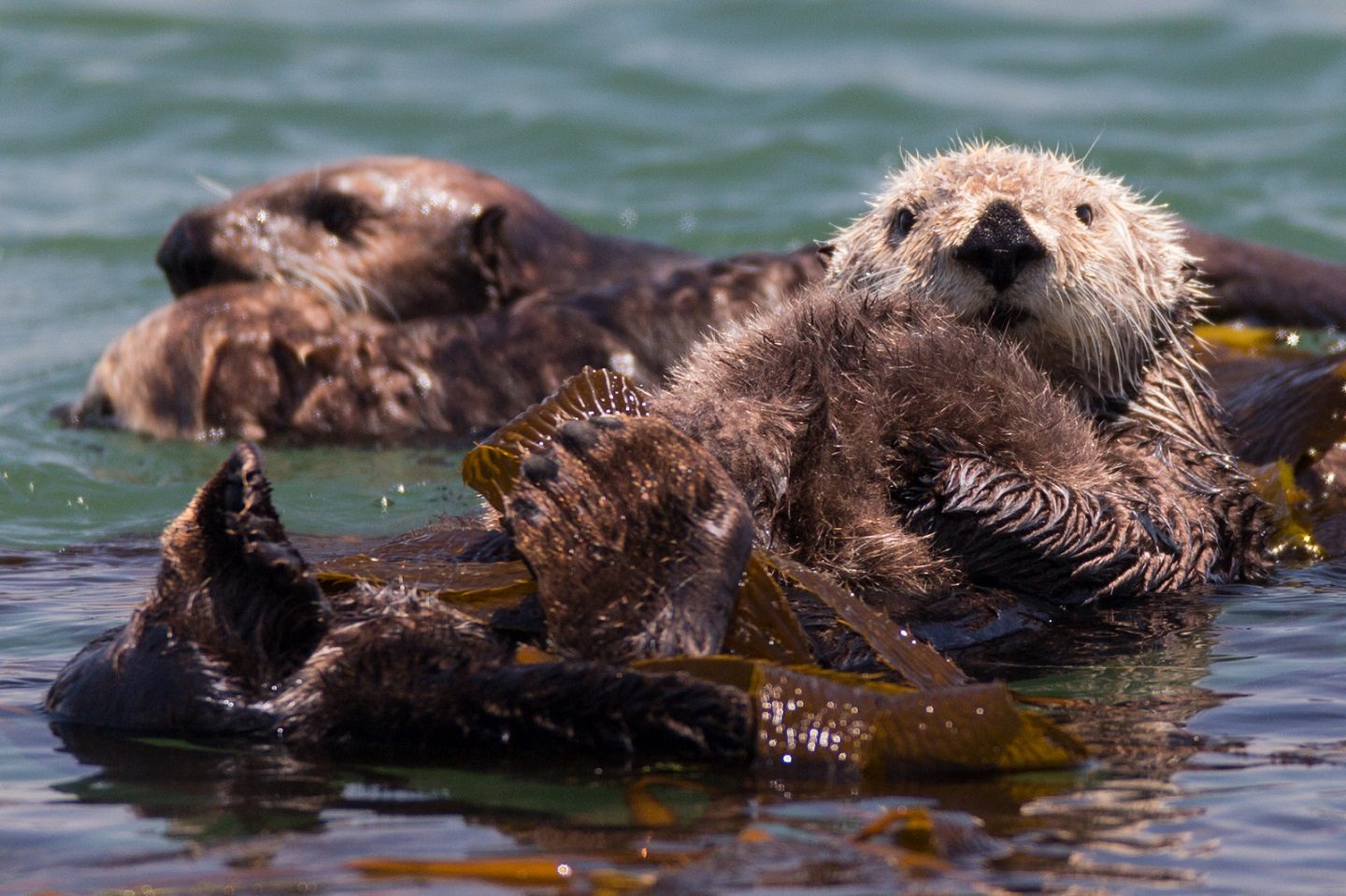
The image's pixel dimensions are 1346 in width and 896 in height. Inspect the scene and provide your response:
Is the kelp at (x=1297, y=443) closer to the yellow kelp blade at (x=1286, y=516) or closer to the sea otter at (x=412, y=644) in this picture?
the yellow kelp blade at (x=1286, y=516)

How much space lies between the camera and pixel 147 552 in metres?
4.99

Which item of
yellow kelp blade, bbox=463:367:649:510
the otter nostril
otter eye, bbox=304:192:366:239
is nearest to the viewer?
yellow kelp blade, bbox=463:367:649:510

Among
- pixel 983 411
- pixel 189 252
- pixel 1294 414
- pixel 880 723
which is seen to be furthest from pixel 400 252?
pixel 880 723

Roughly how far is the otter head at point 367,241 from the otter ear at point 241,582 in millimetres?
4939

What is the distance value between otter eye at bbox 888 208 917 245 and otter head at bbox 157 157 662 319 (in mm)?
3787

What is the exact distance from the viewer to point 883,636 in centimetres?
312

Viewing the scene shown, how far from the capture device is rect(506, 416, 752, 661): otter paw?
288cm

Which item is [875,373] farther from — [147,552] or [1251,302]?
[1251,302]

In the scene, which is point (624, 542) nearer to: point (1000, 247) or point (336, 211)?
point (1000, 247)

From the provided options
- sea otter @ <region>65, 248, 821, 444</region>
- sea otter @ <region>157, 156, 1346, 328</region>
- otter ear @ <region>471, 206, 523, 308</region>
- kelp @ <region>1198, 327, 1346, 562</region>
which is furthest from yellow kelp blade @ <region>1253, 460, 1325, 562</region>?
otter ear @ <region>471, 206, 523, 308</region>

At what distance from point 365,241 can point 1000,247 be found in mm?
4547

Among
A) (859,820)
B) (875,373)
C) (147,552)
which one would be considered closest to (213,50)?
(147,552)

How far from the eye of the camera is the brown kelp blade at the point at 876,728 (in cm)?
283

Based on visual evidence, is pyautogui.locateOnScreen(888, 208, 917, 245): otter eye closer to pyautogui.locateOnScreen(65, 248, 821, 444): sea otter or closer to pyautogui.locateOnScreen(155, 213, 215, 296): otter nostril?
pyautogui.locateOnScreen(65, 248, 821, 444): sea otter
